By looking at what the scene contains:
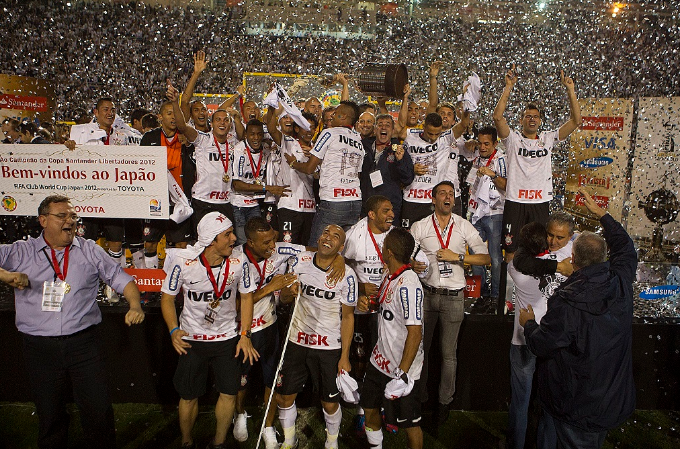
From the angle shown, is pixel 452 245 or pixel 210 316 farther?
pixel 452 245

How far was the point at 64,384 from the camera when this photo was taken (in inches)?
147

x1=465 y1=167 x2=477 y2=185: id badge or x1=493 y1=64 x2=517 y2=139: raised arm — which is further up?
x1=493 y1=64 x2=517 y2=139: raised arm

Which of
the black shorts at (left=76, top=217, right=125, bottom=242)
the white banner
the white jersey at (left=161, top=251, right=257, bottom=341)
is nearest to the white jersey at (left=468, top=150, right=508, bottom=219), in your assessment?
the white jersey at (left=161, top=251, right=257, bottom=341)

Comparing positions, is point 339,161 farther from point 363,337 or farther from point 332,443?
point 332,443

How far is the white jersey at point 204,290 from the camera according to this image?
385 centimetres

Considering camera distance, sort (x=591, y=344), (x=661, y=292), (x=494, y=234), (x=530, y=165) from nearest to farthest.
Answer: (x=591, y=344)
(x=661, y=292)
(x=530, y=165)
(x=494, y=234)

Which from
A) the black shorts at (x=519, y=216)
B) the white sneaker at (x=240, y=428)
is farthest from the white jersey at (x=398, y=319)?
the black shorts at (x=519, y=216)

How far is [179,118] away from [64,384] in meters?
3.07

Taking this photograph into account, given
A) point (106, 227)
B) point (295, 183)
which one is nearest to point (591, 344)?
point (295, 183)

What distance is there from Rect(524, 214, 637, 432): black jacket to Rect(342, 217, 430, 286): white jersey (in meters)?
1.61

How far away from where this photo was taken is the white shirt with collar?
A: 4543 mm

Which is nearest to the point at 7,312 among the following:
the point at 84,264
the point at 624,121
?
the point at 84,264

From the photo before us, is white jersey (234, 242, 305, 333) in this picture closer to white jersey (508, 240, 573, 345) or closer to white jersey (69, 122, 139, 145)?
white jersey (508, 240, 573, 345)

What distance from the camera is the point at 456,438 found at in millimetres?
4551
